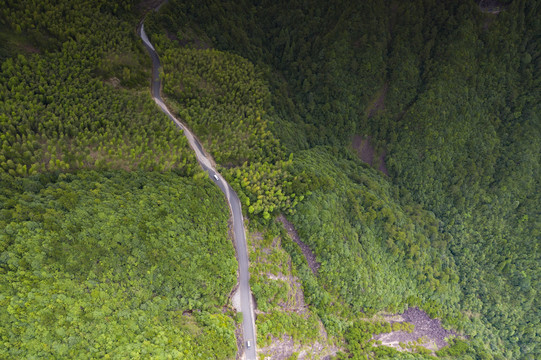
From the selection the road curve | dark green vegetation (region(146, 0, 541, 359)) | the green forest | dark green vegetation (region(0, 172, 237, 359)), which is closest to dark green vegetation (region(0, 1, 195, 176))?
the green forest

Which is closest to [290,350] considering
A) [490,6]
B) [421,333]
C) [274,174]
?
[274,174]

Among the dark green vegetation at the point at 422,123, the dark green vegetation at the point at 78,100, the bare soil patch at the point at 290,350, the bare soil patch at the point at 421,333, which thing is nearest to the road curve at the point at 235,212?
the bare soil patch at the point at 290,350

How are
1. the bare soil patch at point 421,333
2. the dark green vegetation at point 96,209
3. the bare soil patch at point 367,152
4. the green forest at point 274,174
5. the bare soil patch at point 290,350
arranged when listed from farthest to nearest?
the bare soil patch at point 367,152 < the bare soil patch at point 421,333 < the bare soil patch at point 290,350 < the green forest at point 274,174 < the dark green vegetation at point 96,209

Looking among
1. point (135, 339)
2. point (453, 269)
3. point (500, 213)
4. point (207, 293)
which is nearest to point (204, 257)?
point (207, 293)

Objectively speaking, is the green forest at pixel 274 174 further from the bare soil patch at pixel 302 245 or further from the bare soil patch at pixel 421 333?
the bare soil patch at pixel 421 333

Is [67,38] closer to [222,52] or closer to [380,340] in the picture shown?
[222,52]

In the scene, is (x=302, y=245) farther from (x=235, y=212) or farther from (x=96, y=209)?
(x=96, y=209)

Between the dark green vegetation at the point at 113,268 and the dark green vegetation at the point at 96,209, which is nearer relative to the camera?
the dark green vegetation at the point at 113,268
